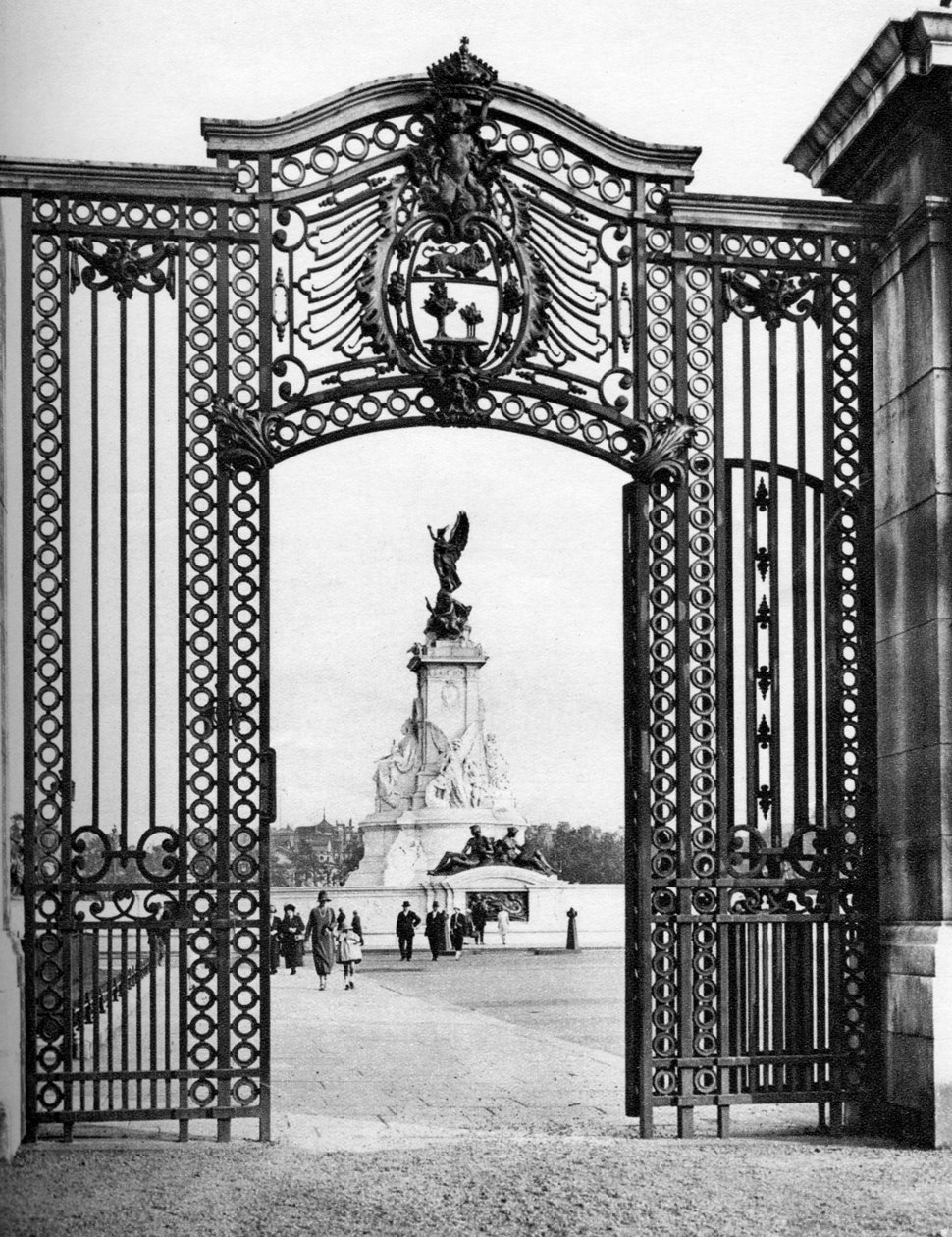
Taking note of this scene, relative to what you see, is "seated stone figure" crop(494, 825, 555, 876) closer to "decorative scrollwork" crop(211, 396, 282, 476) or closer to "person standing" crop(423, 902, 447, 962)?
"person standing" crop(423, 902, 447, 962)

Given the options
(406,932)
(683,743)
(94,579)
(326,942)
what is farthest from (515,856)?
(94,579)

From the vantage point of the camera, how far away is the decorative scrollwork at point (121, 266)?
Answer: 9492 mm

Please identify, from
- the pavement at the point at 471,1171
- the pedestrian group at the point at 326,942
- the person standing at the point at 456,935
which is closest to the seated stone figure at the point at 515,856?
the person standing at the point at 456,935

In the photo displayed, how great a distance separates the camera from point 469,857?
125 feet

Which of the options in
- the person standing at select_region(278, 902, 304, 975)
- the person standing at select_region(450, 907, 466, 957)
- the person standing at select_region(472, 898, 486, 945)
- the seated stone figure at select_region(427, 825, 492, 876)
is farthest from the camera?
the seated stone figure at select_region(427, 825, 492, 876)

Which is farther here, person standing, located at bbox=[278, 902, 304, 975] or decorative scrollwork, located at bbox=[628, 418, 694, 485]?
person standing, located at bbox=[278, 902, 304, 975]

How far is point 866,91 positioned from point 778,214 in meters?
0.85

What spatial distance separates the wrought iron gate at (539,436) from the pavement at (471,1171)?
0.45 m

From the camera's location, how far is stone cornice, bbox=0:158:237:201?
9.42m

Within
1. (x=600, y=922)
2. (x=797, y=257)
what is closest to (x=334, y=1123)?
(x=797, y=257)

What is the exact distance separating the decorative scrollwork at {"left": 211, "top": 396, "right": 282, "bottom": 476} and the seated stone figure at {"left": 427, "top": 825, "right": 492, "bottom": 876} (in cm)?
2898

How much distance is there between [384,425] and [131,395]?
13.4 metres

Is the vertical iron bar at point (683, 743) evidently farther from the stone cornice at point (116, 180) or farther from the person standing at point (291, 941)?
the person standing at point (291, 941)

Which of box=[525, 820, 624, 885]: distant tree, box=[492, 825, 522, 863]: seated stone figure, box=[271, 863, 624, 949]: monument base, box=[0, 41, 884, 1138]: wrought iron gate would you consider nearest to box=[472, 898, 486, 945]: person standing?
box=[271, 863, 624, 949]: monument base
